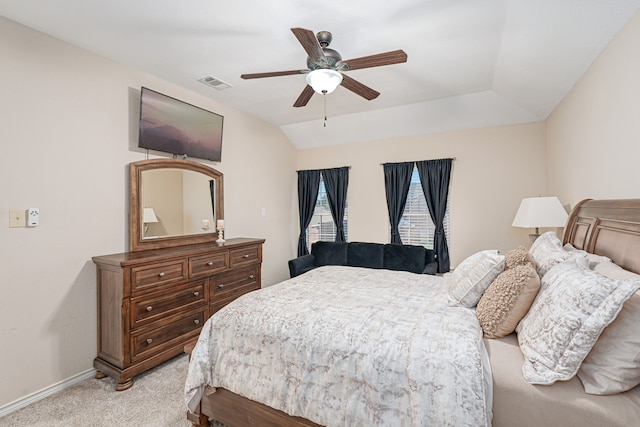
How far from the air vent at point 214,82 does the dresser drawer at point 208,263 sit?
6.16 feet

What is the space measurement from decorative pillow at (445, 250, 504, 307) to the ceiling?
5.30 feet

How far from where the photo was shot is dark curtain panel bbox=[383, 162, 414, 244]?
14.7 ft

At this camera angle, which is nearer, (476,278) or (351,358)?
(351,358)

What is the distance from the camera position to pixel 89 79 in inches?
102

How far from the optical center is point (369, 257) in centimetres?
435

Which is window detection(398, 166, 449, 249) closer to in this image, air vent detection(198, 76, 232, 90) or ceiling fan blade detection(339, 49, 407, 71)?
ceiling fan blade detection(339, 49, 407, 71)

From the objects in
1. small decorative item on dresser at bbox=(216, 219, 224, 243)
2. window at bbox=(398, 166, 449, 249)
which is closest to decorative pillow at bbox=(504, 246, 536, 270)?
window at bbox=(398, 166, 449, 249)

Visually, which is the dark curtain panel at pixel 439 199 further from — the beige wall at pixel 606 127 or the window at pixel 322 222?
the window at pixel 322 222

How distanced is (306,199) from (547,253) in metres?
3.85

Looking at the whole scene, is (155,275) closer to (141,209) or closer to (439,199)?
(141,209)

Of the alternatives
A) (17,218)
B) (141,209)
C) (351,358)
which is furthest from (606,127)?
(17,218)

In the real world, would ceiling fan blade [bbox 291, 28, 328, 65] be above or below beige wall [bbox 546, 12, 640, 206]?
above

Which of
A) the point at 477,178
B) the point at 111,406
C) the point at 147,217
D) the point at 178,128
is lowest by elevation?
the point at 111,406

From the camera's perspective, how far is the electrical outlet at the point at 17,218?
7.04 feet
